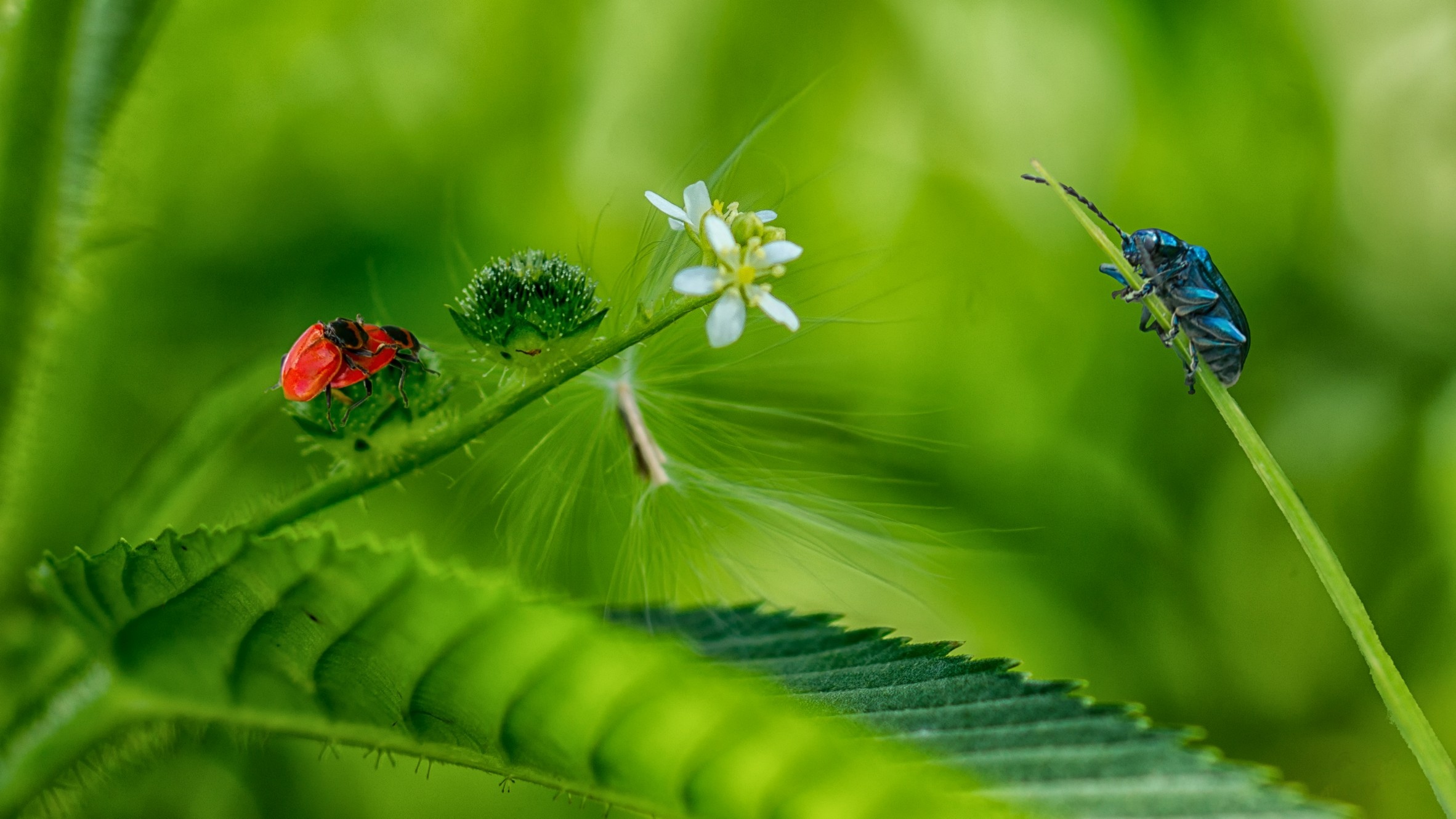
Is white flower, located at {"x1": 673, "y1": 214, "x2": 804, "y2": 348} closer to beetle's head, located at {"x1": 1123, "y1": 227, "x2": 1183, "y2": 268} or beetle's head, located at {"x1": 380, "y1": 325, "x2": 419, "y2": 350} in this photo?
beetle's head, located at {"x1": 380, "y1": 325, "x2": 419, "y2": 350}

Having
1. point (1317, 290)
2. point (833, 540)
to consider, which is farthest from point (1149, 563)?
point (833, 540)

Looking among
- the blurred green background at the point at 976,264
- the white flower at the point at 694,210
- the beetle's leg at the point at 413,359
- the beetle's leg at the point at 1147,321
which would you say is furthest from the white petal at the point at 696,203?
the blurred green background at the point at 976,264

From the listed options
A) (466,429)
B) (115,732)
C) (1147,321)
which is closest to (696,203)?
(466,429)

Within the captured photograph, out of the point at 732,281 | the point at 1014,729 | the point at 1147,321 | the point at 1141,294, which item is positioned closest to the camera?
the point at 1014,729

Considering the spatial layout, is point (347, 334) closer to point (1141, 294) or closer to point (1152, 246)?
point (1141, 294)

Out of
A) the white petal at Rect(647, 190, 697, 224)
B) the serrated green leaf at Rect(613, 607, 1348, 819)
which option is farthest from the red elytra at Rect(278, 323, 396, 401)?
the serrated green leaf at Rect(613, 607, 1348, 819)

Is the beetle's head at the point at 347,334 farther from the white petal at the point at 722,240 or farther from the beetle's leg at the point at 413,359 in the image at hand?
the white petal at the point at 722,240
